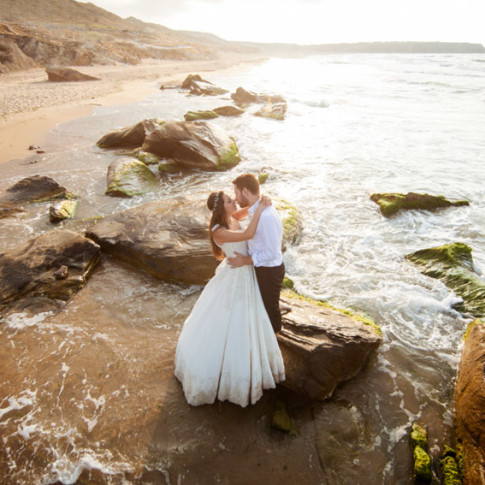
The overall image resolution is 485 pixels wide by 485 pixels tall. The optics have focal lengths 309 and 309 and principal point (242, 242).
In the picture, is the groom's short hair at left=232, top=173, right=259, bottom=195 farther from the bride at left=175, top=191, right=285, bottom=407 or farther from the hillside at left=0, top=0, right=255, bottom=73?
the hillside at left=0, top=0, right=255, bottom=73

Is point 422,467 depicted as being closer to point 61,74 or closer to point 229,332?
point 229,332

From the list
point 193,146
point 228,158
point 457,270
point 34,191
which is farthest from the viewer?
point 228,158

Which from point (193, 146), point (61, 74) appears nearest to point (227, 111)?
point (193, 146)

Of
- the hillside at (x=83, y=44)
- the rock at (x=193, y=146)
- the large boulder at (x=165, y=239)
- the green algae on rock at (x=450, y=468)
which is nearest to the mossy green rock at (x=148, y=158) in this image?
the rock at (x=193, y=146)

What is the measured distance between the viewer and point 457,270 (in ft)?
22.3

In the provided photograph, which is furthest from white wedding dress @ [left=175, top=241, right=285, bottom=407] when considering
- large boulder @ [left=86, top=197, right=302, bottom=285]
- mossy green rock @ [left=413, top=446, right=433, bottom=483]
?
large boulder @ [left=86, top=197, right=302, bottom=285]

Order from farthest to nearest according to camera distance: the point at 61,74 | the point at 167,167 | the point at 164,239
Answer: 1. the point at 61,74
2. the point at 167,167
3. the point at 164,239

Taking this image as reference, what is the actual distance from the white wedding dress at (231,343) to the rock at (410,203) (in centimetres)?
735

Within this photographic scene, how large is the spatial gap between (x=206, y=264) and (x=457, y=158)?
13.7m

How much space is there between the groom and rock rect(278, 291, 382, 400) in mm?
1002

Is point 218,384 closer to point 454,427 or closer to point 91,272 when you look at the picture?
point 454,427

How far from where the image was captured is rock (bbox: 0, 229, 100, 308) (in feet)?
19.6

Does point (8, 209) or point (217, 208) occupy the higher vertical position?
point (217, 208)

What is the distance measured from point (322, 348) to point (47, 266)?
5.59 meters
